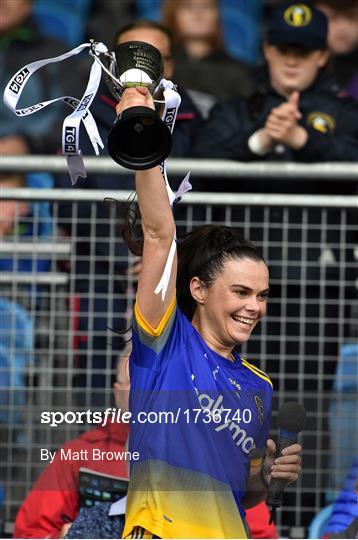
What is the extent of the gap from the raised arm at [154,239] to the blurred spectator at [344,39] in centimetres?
359

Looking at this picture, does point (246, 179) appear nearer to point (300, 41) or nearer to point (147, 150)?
point (300, 41)

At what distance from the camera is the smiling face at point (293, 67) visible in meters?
6.75

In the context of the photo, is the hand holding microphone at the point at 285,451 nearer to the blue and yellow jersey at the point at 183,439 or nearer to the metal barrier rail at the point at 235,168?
the blue and yellow jersey at the point at 183,439

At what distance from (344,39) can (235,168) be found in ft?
6.75

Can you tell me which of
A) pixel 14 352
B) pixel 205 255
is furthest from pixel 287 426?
pixel 14 352

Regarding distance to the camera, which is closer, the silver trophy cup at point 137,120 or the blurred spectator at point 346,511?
the silver trophy cup at point 137,120

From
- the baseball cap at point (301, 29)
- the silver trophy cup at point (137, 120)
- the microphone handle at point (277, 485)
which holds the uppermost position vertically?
the baseball cap at point (301, 29)

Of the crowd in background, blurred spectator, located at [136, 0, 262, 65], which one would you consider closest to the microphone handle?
the crowd in background

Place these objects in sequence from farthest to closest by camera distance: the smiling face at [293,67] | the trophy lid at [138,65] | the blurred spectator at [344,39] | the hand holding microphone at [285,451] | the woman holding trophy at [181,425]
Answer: the blurred spectator at [344,39] < the smiling face at [293,67] < the hand holding microphone at [285,451] < the woman holding trophy at [181,425] < the trophy lid at [138,65]

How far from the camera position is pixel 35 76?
8406 mm

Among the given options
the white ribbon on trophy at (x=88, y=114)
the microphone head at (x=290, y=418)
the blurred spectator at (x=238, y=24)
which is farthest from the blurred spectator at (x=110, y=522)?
the blurred spectator at (x=238, y=24)

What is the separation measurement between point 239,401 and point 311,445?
5.53 ft

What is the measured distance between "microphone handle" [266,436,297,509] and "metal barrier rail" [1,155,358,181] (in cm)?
211

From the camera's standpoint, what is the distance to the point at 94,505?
5.45 m
